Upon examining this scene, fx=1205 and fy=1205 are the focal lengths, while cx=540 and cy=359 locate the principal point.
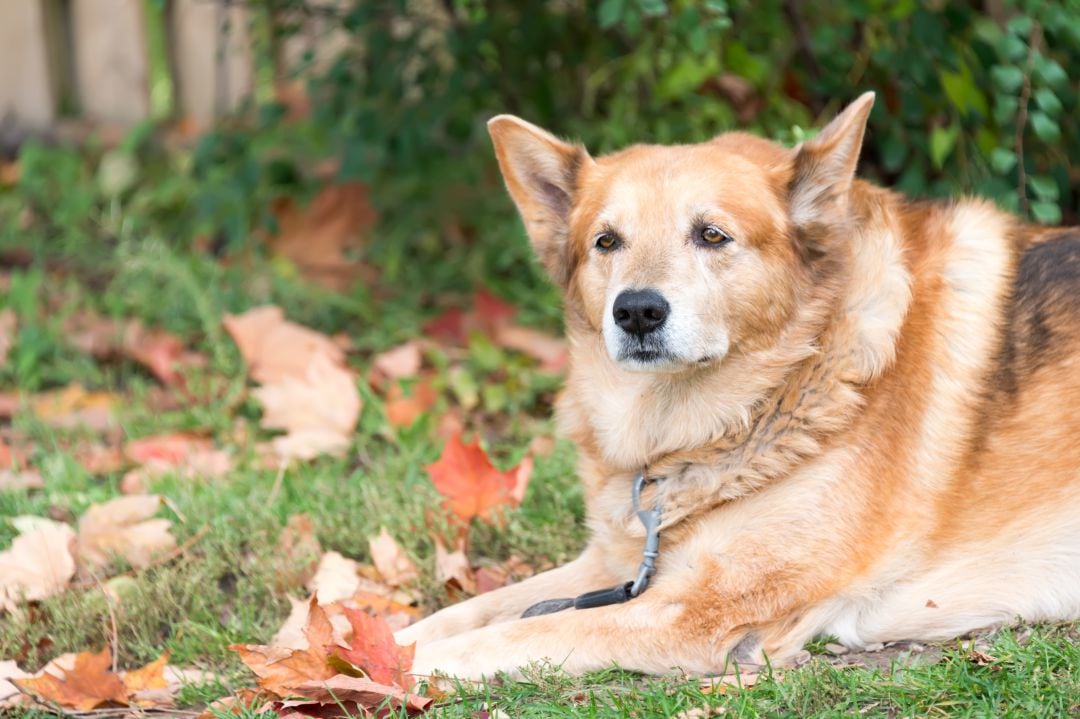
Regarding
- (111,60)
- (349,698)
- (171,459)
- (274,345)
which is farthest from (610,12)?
(111,60)

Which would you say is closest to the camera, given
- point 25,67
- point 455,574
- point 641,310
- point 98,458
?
point 641,310

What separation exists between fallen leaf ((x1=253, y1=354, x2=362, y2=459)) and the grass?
8cm

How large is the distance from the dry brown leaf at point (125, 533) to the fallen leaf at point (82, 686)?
70cm

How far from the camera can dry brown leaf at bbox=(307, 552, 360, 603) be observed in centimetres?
364

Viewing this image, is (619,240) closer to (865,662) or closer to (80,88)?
(865,662)

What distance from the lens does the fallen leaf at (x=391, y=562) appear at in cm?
372

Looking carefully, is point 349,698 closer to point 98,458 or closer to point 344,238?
point 98,458

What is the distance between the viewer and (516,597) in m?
3.55

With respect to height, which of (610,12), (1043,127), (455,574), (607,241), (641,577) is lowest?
(455,574)

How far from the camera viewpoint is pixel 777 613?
A: 10.1 ft

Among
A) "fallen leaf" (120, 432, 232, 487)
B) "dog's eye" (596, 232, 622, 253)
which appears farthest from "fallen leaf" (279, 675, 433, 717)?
"fallen leaf" (120, 432, 232, 487)

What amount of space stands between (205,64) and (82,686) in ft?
16.1

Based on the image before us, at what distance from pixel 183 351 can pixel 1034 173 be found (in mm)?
3745

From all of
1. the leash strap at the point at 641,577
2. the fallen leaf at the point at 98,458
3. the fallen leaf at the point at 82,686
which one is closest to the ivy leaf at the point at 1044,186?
the leash strap at the point at 641,577
